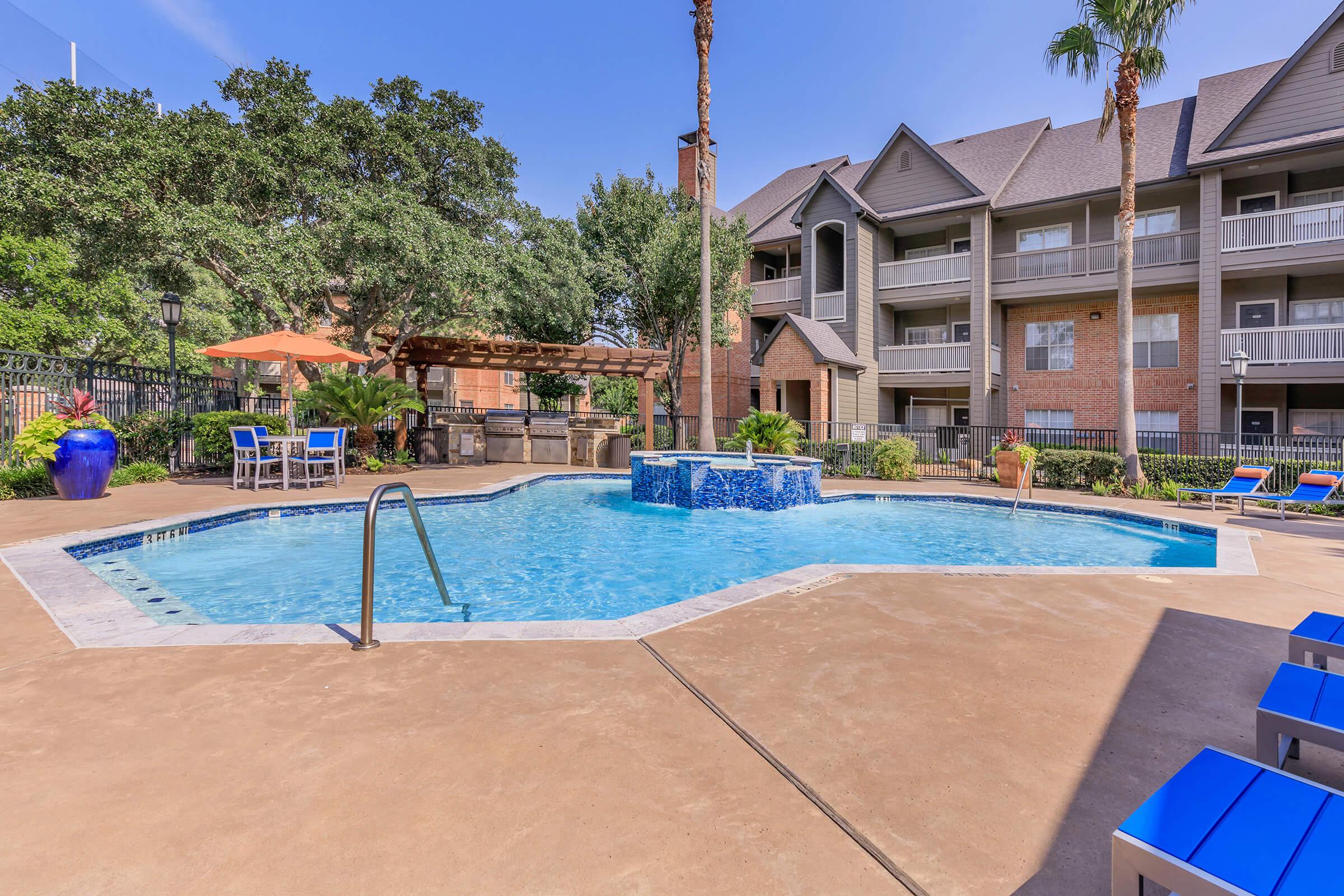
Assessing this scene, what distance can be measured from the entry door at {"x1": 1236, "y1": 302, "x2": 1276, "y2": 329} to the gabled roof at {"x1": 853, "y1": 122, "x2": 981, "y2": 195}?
313 inches

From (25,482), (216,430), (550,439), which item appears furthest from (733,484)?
(25,482)

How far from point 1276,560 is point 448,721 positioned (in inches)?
323

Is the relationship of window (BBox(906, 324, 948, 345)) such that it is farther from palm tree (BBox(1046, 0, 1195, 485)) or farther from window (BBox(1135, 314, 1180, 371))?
palm tree (BBox(1046, 0, 1195, 485))

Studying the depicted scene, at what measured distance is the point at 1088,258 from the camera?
18.1 metres

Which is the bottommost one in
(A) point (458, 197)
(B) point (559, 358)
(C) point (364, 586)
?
(C) point (364, 586)

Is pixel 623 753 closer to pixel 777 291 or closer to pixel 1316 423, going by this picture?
pixel 777 291

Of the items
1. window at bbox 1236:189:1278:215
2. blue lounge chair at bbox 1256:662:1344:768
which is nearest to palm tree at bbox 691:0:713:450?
blue lounge chair at bbox 1256:662:1344:768

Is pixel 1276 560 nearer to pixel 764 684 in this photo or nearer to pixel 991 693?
pixel 991 693

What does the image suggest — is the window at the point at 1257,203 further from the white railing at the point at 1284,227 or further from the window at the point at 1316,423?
the window at the point at 1316,423

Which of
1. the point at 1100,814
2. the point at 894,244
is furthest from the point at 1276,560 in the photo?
the point at 894,244

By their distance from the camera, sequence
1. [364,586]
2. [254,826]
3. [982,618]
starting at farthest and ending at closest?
[982,618] → [364,586] → [254,826]

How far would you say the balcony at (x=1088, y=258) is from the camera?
16953 millimetres

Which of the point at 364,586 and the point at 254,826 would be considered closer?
the point at 254,826

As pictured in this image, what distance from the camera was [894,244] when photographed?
22.4m
